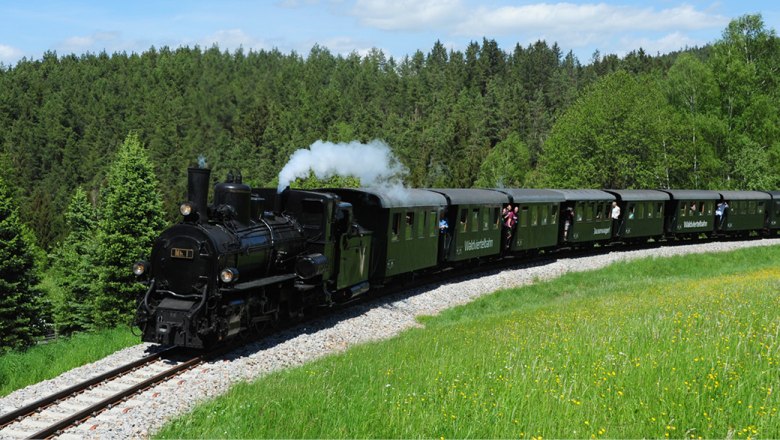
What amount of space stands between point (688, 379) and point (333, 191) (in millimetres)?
10982

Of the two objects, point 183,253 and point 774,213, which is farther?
point 774,213

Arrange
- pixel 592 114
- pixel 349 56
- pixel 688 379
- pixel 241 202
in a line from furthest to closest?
pixel 349 56
pixel 592 114
pixel 241 202
pixel 688 379

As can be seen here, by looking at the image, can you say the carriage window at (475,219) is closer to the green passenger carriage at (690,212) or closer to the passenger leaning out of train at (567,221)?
the passenger leaning out of train at (567,221)

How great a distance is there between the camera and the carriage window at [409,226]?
66.8 feet

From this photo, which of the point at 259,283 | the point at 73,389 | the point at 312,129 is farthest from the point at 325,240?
the point at 312,129

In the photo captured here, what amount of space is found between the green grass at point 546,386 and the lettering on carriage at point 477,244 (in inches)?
402

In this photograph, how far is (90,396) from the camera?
36.4 feet

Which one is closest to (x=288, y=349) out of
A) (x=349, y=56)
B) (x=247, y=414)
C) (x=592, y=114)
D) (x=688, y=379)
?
(x=247, y=414)

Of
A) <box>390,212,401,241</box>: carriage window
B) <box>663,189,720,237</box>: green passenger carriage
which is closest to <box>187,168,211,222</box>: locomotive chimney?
<box>390,212,401,241</box>: carriage window

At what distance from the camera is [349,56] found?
534ft

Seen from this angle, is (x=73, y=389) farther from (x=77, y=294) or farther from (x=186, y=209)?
(x=77, y=294)

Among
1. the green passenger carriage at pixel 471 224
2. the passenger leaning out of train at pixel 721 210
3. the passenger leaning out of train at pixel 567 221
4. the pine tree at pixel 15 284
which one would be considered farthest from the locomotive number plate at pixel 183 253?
the passenger leaning out of train at pixel 721 210

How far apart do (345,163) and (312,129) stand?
7989cm

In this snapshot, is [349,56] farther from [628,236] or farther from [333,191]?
[333,191]
